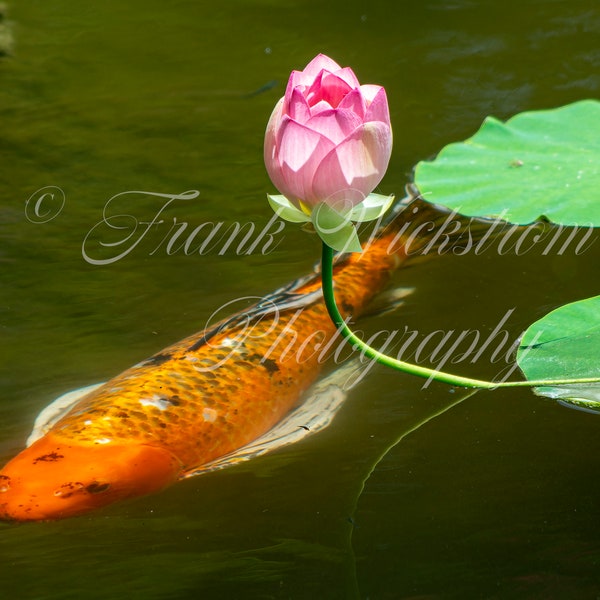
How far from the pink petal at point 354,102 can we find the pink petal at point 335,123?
0.01 metres

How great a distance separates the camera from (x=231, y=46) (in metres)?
3.06

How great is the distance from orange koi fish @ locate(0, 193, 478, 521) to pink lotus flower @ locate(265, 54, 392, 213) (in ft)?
1.86

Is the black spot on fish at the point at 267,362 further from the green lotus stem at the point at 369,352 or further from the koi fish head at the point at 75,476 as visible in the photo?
the green lotus stem at the point at 369,352

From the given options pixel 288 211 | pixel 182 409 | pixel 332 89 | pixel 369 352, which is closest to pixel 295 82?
pixel 332 89

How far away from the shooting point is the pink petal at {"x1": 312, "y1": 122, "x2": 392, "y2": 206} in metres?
→ 0.97

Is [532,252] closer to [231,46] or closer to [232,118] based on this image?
[232,118]

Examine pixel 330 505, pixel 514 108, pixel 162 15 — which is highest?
pixel 162 15

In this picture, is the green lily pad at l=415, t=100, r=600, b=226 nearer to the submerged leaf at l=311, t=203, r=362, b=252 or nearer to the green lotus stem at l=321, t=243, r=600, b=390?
the green lotus stem at l=321, t=243, r=600, b=390

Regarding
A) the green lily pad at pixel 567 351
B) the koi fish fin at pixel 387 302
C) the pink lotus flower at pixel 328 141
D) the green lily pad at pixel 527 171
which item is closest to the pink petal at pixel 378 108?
the pink lotus flower at pixel 328 141

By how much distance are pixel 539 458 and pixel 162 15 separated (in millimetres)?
2512

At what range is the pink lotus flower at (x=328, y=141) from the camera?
0.96m

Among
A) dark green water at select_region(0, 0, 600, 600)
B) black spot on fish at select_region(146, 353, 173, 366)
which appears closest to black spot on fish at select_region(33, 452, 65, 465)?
dark green water at select_region(0, 0, 600, 600)

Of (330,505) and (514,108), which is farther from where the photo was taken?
(514,108)

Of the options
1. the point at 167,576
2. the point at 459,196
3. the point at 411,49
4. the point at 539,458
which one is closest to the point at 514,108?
the point at 411,49
